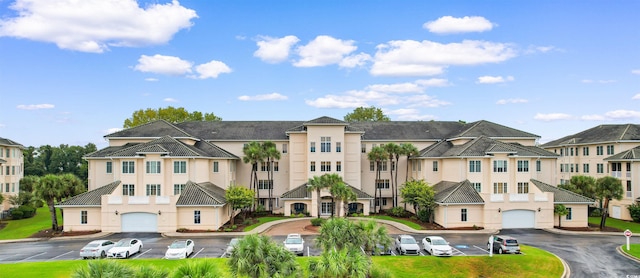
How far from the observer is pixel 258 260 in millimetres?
16953

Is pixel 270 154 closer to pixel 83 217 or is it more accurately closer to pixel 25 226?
pixel 83 217

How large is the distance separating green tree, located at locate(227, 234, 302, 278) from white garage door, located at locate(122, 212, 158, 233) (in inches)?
1096

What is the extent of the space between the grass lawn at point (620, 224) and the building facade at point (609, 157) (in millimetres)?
1912

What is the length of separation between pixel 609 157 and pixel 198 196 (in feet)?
163

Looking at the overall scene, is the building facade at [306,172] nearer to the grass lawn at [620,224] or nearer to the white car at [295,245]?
the grass lawn at [620,224]

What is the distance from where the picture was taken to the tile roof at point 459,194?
43.0m

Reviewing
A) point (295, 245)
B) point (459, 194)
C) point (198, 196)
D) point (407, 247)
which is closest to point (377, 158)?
point (459, 194)

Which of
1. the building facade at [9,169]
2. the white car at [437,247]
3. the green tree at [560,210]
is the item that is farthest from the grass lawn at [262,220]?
the building facade at [9,169]

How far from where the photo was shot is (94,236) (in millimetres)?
40000

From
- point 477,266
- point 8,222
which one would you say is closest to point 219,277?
point 477,266

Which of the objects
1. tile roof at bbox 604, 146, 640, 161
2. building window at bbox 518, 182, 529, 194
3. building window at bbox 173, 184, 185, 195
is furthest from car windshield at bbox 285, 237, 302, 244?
tile roof at bbox 604, 146, 640, 161

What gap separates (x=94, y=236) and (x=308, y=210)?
902 inches

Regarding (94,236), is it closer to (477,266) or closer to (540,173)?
(477,266)

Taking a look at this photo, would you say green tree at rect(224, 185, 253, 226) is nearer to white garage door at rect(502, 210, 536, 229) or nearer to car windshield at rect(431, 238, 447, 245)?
car windshield at rect(431, 238, 447, 245)
